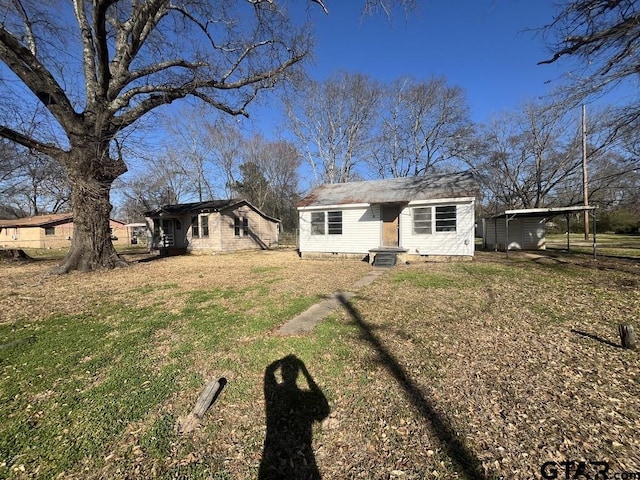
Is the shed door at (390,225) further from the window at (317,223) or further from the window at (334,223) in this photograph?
the window at (317,223)

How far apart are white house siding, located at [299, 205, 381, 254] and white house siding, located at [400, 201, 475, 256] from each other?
1.28 meters

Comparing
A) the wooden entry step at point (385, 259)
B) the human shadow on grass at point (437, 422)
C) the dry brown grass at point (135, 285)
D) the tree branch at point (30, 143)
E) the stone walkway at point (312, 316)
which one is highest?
the tree branch at point (30, 143)

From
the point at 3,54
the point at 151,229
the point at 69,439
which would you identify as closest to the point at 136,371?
the point at 69,439

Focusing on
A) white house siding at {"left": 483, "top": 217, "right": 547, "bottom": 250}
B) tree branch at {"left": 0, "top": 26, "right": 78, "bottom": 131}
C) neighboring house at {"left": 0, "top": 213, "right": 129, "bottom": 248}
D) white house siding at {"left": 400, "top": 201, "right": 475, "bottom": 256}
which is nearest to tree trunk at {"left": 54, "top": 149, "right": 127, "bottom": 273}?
tree branch at {"left": 0, "top": 26, "right": 78, "bottom": 131}

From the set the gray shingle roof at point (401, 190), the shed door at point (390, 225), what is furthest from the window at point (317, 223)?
the shed door at point (390, 225)

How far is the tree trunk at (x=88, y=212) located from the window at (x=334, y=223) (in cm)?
921

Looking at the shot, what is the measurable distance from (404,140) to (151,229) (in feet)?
79.1

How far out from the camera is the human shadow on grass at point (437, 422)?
2109 mm

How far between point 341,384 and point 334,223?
1178 cm

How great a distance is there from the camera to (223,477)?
2.04 metres

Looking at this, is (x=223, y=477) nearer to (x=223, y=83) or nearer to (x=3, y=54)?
(x=223, y=83)

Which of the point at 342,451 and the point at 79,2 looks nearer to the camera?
the point at 342,451

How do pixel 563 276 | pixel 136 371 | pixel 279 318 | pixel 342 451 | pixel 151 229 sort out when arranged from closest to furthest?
1. pixel 342 451
2. pixel 136 371
3. pixel 279 318
4. pixel 563 276
5. pixel 151 229

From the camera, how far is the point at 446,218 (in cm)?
1245
